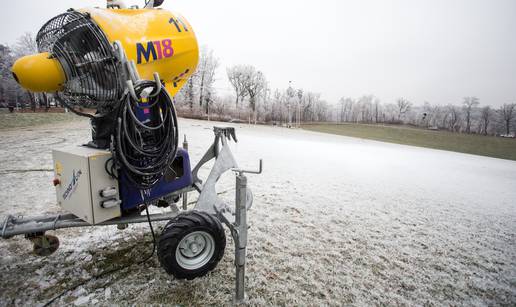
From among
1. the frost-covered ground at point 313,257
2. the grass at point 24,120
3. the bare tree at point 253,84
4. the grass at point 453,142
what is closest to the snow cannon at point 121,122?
the frost-covered ground at point 313,257

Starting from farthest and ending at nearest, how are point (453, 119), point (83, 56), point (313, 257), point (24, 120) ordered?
point (453, 119) → point (24, 120) → point (313, 257) → point (83, 56)

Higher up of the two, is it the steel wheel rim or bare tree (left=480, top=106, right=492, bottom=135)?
bare tree (left=480, top=106, right=492, bottom=135)

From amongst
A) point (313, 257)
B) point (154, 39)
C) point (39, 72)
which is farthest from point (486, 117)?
point (39, 72)

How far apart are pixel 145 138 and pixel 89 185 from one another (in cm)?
59

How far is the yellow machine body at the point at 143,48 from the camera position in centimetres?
193

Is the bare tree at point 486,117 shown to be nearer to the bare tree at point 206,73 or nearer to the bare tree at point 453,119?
the bare tree at point 453,119

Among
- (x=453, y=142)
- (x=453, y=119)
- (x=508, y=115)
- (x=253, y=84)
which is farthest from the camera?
(x=453, y=119)

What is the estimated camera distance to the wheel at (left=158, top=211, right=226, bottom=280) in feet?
7.14

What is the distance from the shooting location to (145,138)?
7.35 ft

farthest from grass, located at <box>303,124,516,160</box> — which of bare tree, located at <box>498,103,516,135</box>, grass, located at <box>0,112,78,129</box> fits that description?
bare tree, located at <box>498,103,516,135</box>

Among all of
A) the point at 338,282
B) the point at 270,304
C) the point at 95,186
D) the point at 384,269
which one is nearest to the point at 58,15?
the point at 95,186

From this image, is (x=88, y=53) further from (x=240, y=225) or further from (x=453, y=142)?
(x=453, y=142)

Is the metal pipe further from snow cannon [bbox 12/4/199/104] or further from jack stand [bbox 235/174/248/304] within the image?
snow cannon [bbox 12/4/199/104]

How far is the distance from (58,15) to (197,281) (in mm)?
2664
